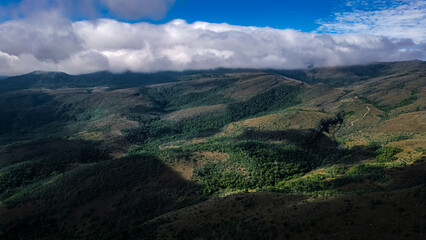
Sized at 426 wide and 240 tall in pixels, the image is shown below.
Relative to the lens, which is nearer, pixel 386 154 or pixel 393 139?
pixel 386 154

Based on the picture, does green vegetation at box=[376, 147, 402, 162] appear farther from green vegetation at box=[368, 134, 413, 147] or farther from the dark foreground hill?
green vegetation at box=[368, 134, 413, 147]

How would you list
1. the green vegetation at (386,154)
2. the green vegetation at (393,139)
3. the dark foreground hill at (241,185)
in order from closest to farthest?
the dark foreground hill at (241,185) < the green vegetation at (386,154) < the green vegetation at (393,139)

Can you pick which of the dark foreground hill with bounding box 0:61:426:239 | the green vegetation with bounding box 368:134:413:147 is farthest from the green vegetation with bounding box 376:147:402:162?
the green vegetation with bounding box 368:134:413:147

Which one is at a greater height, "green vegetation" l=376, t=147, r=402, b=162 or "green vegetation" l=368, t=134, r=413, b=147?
"green vegetation" l=376, t=147, r=402, b=162

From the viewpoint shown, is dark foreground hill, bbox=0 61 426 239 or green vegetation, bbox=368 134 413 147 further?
green vegetation, bbox=368 134 413 147

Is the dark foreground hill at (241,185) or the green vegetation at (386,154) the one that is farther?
the green vegetation at (386,154)

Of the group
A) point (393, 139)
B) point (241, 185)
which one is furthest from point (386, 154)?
point (241, 185)

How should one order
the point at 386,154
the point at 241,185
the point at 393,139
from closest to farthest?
the point at 241,185
the point at 386,154
the point at 393,139

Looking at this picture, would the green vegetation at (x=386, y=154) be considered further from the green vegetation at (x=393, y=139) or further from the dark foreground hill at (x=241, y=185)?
the green vegetation at (x=393, y=139)

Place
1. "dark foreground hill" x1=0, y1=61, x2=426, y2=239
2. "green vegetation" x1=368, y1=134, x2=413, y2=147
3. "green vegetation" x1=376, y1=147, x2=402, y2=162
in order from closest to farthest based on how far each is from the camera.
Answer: "dark foreground hill" x1=0, y1=61, x2=426, y2=239
"green vegetation" x1=376, y1=147, x2=402, y2=162
"green vegetation" x1=368, y1=134, x2=413, y2=147

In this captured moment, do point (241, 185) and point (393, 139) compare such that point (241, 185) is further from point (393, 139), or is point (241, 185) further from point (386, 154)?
point (393, 139)

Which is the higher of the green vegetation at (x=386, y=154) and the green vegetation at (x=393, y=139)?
the green vegetation at (x=386, y=154)

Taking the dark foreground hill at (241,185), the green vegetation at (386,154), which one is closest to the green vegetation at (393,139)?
the dark foreground hill at (241,185)
